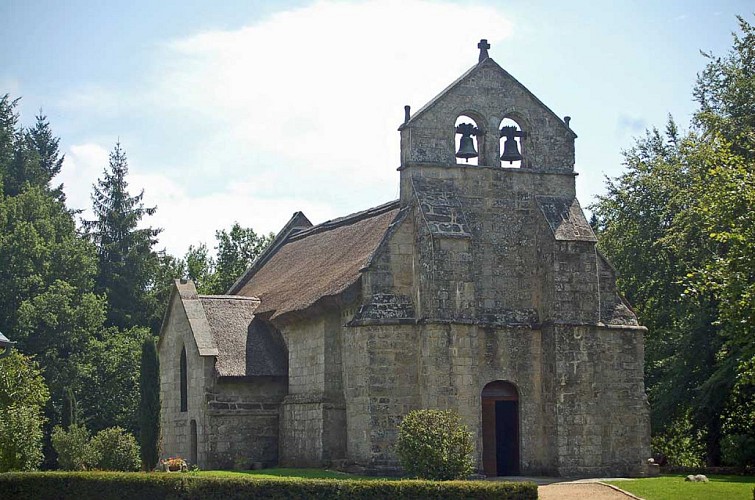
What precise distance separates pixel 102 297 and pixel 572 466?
36581mm

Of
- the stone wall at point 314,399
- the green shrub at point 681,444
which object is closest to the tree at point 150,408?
the stone wall at point 314,399

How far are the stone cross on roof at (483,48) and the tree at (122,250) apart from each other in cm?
3831

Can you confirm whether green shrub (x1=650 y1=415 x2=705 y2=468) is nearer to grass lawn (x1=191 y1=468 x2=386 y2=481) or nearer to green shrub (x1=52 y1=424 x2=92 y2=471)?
grass lawn (x1=191 y1=468 x2=386 y2=481)

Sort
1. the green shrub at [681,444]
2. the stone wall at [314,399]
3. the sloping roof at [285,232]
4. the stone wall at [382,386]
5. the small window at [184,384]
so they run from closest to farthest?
the stone wall at [382,386], the stone wall at [314,399], the small window at [184,384], the green shrub at [681,444], the sloping roof at [285,232]

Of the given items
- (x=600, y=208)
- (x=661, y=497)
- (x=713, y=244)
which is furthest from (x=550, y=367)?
(x=600, y=208)

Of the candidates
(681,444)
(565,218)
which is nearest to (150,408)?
(565,218)

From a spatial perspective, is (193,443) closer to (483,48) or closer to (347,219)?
(347,219)

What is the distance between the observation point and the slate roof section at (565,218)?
32312 millimetres

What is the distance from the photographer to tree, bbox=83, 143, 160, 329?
222 feet

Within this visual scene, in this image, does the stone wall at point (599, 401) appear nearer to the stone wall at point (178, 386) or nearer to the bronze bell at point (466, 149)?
the bronze bell at point (466, 149)

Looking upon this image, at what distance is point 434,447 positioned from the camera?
89.0 ft

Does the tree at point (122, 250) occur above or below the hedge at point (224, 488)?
above

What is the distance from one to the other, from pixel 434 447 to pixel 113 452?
13.5 metres

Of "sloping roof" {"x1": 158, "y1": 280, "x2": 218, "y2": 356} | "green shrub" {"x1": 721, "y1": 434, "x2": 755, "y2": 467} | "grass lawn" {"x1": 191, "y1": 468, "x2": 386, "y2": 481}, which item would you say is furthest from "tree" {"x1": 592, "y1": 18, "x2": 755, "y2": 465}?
"sloping roof" {"x1": 158, "y1": 280, "x2": 218, "y2": 356}
